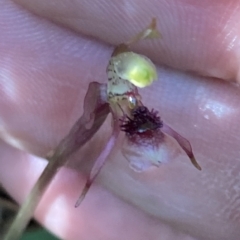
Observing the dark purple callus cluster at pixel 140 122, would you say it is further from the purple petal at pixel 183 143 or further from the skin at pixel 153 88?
the skin at pixel 153 88

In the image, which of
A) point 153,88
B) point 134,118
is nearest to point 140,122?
point 134,118

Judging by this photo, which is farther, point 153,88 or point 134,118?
point 153,88

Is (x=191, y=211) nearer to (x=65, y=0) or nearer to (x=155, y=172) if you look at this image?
(x=155, y=172)

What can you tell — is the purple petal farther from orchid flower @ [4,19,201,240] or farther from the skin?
the skin

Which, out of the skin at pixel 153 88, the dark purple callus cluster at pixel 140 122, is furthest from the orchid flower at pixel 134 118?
the skin at pixel 153 88

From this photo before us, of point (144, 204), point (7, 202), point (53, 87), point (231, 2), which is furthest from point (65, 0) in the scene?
point (7, 202)

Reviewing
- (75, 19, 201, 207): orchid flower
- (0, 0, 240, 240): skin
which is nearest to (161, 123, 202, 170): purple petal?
(75, 19, 201, 207): orchid flower

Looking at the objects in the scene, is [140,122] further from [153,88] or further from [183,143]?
[153,88]
